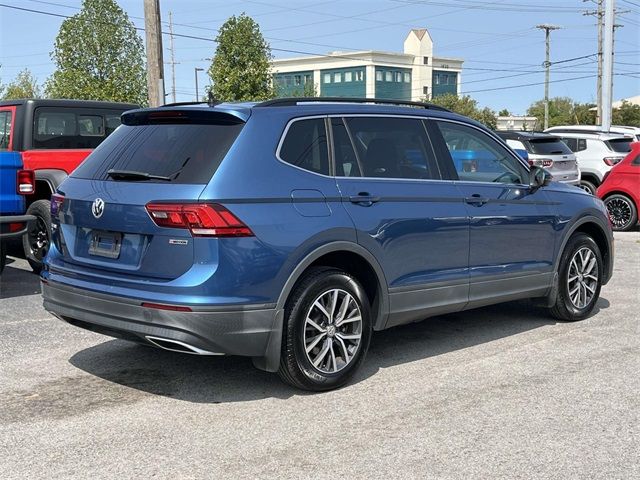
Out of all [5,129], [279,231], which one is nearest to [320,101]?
[279,231]

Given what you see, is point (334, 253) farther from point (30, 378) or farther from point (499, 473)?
point (30, 378)

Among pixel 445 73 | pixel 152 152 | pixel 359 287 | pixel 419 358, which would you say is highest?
pixel 445 73

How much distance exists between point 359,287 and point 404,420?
39.6 inches

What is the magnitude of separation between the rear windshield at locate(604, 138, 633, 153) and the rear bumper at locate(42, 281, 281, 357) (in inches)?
613

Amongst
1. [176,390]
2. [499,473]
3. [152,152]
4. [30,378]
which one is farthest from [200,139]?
[499,473]

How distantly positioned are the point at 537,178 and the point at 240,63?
1537 inches

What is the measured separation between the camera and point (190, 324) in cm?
448

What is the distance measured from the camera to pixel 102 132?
1080 centimetres

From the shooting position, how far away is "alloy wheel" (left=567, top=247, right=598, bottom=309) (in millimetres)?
7125

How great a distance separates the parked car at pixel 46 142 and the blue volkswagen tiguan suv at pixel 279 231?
170 inches

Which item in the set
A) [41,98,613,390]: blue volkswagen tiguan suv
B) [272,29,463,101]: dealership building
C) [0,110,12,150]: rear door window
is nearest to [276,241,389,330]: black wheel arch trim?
[41,98,613,390]: blue volkswagen tiguan suv

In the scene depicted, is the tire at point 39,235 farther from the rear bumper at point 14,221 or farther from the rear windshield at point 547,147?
the rear windshield at point 547,147

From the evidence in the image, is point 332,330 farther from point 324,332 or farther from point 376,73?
point 376,73

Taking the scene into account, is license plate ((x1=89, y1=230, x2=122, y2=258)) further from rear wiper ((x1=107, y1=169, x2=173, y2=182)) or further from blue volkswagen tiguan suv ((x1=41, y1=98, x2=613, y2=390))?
rear wiper ((x1=107, y1=169, x2=173, y2=182))
